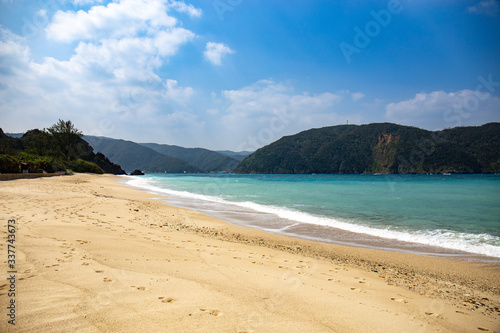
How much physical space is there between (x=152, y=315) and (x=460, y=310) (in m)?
4.20

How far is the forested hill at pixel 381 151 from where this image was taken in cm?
10725

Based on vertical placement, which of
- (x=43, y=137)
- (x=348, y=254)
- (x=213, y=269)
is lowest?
(x=348, y=254)

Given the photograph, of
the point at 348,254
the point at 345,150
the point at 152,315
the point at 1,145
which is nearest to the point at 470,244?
the point at 348,254

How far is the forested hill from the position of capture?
107250 millimetres

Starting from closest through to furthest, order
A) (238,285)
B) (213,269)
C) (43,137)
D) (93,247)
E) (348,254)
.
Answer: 1. (238,285)
2. (213,269)
3. (93,247)
4. (348,254)
5. (43,137)

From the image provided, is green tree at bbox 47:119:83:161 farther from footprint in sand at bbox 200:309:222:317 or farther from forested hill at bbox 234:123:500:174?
forested hill at bbox 234:123:500:174

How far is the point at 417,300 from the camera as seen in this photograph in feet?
12.1

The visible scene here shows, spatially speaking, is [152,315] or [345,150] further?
[345,150]

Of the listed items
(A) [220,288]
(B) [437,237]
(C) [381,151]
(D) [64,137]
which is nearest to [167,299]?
(A) [220,288]

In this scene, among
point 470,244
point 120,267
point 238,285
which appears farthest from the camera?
point 470,244

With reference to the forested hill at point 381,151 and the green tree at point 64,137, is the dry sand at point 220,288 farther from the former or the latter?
the forested hill at point 381,151

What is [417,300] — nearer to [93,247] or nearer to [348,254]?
[348,254]

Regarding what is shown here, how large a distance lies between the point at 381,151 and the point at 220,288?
143743mm

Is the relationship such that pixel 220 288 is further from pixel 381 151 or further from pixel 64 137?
pixel 381 151
